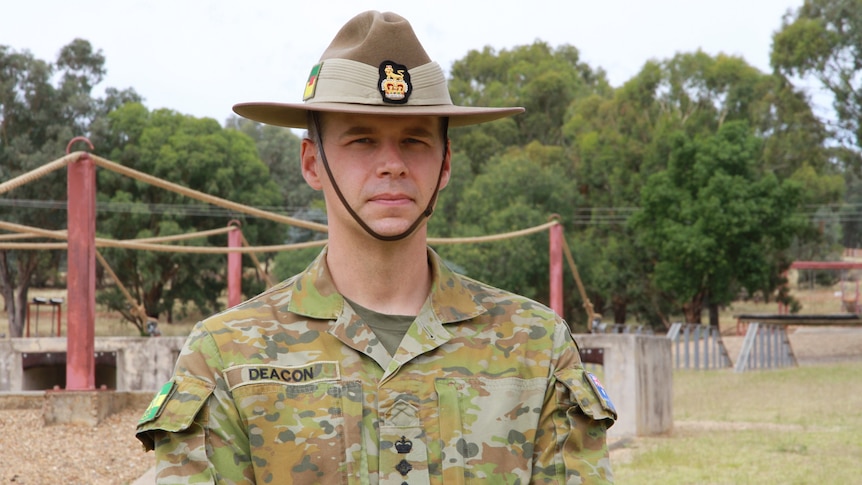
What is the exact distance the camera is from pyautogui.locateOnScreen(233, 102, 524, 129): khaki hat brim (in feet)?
8.14

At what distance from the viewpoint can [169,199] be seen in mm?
44031

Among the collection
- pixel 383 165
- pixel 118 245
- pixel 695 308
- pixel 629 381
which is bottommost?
pixel 695 308

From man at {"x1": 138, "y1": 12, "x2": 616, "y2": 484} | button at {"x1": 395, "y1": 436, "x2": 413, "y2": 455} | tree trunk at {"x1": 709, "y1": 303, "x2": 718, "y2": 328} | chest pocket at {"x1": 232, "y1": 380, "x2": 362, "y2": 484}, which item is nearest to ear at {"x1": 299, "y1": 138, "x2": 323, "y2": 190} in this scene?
man at {"x1": 138, "y1": 12, "x2": 616, "y2": 484}

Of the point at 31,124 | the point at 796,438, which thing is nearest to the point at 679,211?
the point at 31,124

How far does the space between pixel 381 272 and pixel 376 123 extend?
1.08 feet

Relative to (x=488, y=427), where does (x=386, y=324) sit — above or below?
above

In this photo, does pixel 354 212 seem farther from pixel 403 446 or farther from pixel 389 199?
pixel 403 446

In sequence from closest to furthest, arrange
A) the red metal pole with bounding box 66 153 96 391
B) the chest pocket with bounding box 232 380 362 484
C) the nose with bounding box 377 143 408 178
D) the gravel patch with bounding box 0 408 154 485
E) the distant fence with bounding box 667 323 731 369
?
1. the chest pocket with bounding box 232 380 362 484
2. the nose with bounding box 377 143 408 178
3. the gravel patch with bounding box 0 408 154 485
4. the red metal pole with bounding box 66 153 96 391
5. the distant fence with bounding box 667 323 731 369

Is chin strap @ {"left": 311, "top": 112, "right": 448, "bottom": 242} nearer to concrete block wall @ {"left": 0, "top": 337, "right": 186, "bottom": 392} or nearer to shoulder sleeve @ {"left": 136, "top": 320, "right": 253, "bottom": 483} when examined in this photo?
shoulder sleeve @ {"left": 136, "top": 320, "right": 253, "bottom": 483}

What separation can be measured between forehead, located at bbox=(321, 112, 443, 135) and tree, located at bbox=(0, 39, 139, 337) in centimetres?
4042

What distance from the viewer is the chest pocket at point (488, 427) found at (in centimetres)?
245

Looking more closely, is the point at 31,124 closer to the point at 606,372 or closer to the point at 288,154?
the point at 288,154

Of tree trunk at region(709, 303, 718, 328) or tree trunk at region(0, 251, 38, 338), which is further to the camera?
tree trunk at region(709, 303, 718, 328)

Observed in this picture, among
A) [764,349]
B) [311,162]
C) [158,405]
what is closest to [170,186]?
[311,162]
